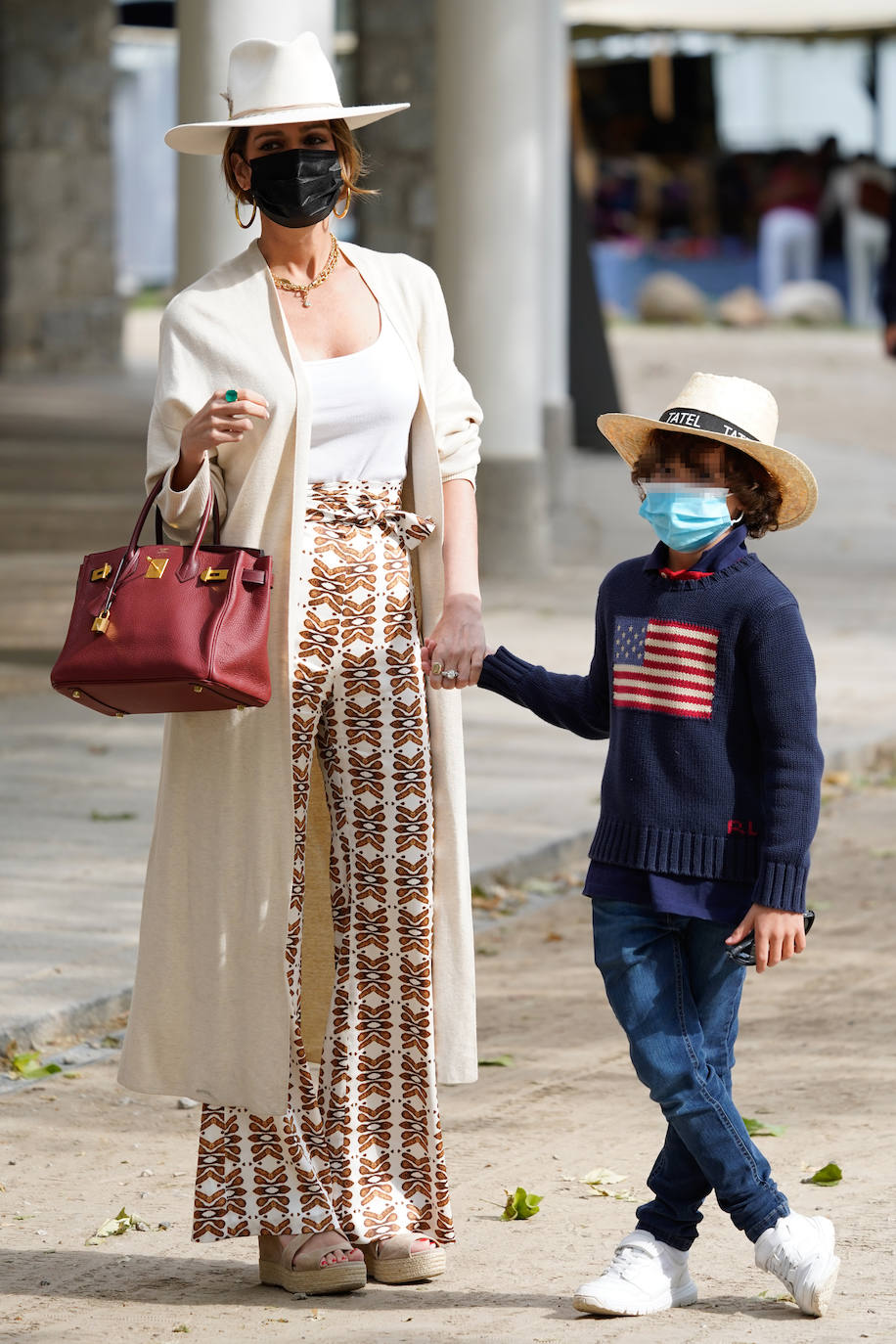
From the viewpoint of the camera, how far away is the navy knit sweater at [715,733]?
140 inches

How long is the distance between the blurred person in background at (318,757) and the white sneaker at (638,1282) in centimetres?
35

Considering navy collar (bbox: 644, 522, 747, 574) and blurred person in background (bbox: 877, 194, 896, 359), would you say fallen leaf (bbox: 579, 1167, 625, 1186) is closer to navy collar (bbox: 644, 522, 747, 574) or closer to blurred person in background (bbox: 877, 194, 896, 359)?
navy collar (bbox: 644, 522, 747, 574)

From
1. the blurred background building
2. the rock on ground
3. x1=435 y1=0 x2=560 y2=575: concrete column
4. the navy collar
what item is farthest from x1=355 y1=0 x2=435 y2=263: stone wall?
the rock on ground

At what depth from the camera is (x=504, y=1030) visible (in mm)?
5754

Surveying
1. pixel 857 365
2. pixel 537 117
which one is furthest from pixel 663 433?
pixel 857 365

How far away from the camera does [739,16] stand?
28.8 metres

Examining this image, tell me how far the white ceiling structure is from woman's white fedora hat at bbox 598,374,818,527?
22149mm

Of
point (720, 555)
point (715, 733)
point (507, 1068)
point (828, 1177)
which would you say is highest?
point (720, 555)

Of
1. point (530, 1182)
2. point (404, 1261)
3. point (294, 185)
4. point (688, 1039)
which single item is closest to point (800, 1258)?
point (688, 1039)

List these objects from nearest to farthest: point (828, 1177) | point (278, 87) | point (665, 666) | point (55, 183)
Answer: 1. point (665, 666)
2. point (278, 87)
3. point (828, 1177)
4. point (55, 183)

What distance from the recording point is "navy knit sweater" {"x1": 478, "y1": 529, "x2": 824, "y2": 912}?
140 inches

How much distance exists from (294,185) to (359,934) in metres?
1.36

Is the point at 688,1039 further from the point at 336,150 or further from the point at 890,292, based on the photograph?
the point at 890,292

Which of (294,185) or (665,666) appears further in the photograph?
(294,185)
